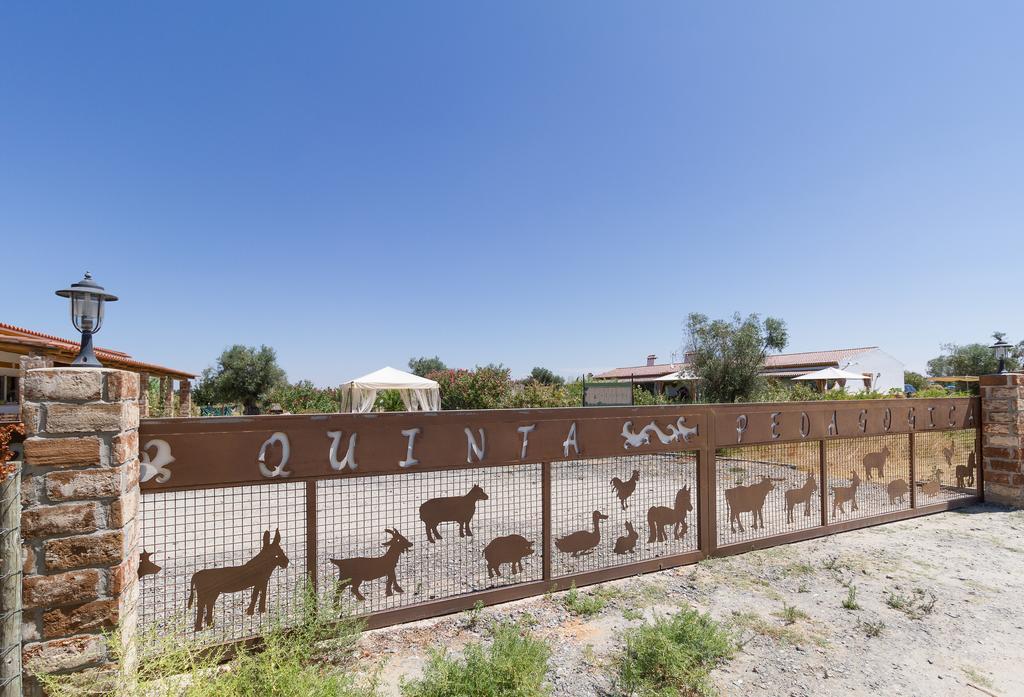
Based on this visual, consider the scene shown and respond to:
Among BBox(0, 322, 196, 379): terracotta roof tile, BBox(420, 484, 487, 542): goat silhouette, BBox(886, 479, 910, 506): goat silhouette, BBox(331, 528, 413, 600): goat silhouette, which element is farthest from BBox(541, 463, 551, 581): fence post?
BBox(0, 322, 196, 379): terracotta roof tile

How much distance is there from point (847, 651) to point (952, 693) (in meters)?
0.48

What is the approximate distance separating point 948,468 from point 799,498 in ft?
12.1

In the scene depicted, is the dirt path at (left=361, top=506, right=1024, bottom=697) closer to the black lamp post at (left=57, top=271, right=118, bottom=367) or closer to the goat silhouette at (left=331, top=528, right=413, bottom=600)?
the goat silhouette at (left=331, top=528, right=413, bottom=600)

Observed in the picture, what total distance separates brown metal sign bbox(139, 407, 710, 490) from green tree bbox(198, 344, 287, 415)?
29204 mm

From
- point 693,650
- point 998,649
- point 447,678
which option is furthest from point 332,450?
point 998,649

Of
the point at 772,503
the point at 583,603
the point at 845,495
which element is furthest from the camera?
the point at 772,503

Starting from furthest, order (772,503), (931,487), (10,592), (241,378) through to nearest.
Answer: (241,378) < (931,487) < (772,503) < (10,592)

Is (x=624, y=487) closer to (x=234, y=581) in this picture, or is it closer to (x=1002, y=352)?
(x=234, y=581)

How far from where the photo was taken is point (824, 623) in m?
3.32

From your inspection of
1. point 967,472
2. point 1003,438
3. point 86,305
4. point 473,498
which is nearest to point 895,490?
point 967,472

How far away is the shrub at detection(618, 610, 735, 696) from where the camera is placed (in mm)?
2520

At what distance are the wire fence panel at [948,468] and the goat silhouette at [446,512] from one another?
592 cm

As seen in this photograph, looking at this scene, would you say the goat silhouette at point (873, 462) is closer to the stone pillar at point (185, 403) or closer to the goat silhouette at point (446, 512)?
the goat silhouette at point (446, 512)

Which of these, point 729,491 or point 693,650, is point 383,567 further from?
point 729,491
